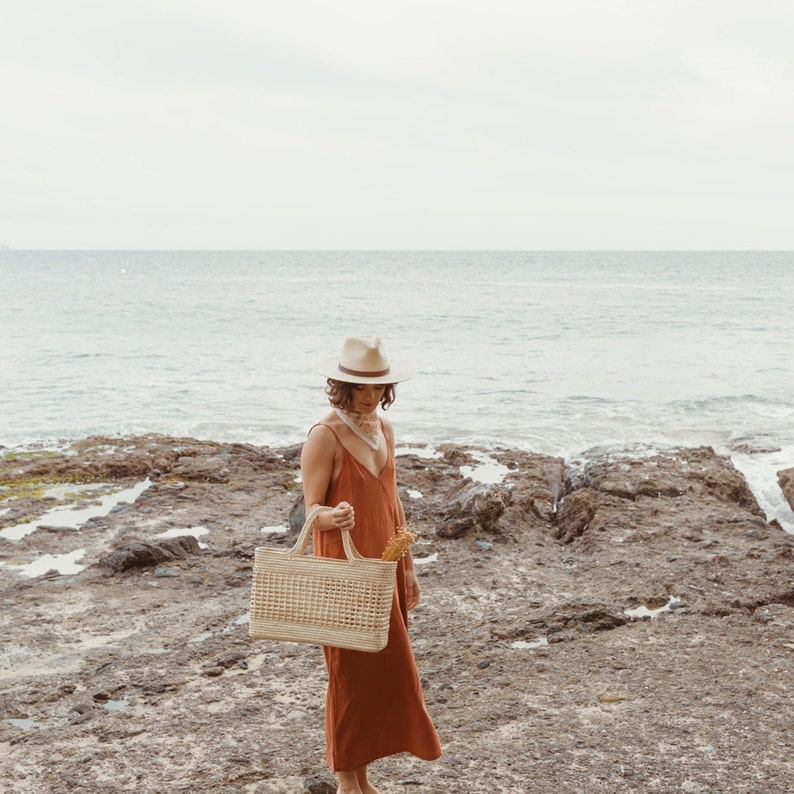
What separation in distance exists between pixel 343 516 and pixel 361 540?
0.38 m

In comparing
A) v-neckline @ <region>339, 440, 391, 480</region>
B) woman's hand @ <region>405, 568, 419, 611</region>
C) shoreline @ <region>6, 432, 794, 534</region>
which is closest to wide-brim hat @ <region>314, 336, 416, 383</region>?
v-neckline @ <region>339, 440, 391, 480</region>

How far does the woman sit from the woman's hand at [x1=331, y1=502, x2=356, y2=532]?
0.63 ft

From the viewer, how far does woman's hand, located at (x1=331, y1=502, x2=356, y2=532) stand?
362cm

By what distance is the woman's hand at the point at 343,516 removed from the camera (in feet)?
11.9

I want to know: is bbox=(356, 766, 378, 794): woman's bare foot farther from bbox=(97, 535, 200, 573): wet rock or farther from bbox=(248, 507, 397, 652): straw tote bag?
bbox=(97, 535, 200, 573): wet rock

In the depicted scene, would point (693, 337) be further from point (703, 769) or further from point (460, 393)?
point (703, 769)

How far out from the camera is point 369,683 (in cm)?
390

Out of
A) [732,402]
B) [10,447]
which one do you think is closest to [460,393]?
[732,402]

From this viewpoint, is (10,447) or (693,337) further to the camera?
(693,337)

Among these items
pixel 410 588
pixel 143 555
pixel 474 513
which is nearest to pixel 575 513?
pixel 474 513

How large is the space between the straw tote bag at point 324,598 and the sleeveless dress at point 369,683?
0.23m

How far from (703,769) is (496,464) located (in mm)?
7893

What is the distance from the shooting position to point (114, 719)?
16.7 ft

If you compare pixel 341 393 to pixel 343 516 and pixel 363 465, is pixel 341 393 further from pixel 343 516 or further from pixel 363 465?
pixel 343 516
